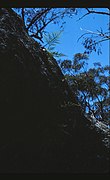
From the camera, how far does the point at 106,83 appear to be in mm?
12328

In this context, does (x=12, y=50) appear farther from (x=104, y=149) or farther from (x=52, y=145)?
(x=104, y=149)

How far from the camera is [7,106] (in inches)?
71.1

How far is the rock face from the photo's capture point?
1.78 meters

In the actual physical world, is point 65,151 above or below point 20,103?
below

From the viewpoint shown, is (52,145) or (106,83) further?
(106,83)

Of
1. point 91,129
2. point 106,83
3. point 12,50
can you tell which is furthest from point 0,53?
point 106,83

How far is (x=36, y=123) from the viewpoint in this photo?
75.1 inches

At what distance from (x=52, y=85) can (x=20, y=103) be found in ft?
1.25

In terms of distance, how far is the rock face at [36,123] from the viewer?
1783 mm

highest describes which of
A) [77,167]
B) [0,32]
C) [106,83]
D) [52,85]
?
[106,83]

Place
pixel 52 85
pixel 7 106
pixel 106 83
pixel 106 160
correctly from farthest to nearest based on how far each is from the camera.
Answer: pixel 106 83 < pixel 52 85 < pixel 106 160 < pixel 7 106

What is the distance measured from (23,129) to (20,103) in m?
0.18

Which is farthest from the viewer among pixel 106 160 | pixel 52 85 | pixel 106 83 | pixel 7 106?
pixel 106 83

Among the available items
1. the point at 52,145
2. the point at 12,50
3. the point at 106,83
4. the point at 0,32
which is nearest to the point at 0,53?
the point at 12,50
